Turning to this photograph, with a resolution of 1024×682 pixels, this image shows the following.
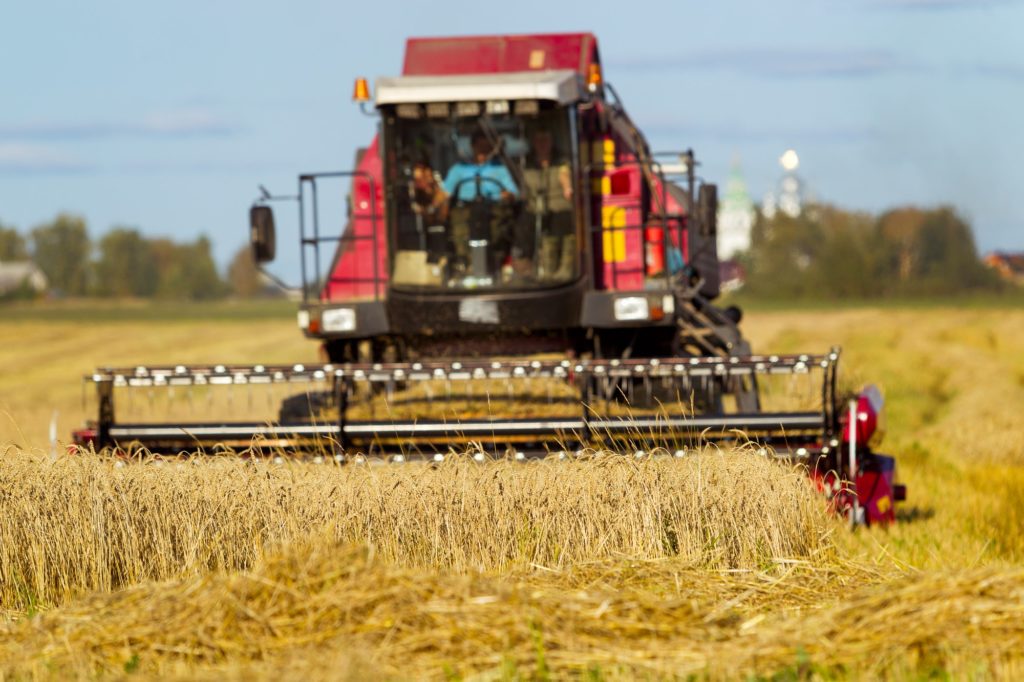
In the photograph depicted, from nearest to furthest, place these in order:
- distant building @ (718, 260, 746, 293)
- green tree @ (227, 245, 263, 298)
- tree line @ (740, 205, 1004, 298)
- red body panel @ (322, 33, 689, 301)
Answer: red body panel @ (322, 33, 689, 301)
distant building @ (718, 260, 746, 293)
tree line @ (740, 205, 1004, 298)
green tree @ (227, 245, 263, 298)

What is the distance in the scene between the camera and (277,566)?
5.13m

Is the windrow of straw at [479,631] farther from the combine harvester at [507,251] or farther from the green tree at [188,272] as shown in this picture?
the green tree at [188,272]

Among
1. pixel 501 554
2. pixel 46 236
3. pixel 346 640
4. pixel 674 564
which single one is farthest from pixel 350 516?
pixel 46 236

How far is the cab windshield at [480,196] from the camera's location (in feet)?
35.2

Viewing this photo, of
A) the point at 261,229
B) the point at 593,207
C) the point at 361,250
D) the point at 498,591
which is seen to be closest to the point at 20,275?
the point at 361,250

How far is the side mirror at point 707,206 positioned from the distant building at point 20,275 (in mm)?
102307

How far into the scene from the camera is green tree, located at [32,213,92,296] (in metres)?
125

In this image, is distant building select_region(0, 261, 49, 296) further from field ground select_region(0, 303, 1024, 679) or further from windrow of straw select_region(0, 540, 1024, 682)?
windrow of straw select_region(0, 540, 1024, 682)

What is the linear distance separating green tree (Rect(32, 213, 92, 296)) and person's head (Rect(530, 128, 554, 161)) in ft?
386

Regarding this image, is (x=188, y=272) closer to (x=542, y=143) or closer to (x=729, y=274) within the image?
(x=729, y=274)

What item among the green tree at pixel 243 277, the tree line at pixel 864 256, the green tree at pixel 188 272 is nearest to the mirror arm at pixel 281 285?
the tree line at pixel 864 256

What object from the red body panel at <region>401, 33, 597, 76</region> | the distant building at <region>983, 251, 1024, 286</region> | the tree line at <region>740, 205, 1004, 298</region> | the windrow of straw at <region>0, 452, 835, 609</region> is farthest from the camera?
the distant building at <region>983, 251, 1024, 286</region>

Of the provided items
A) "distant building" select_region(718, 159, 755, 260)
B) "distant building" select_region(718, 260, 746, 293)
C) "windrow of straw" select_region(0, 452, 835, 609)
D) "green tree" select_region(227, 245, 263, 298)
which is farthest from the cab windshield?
"distant building" select_region(718, 159, 755, 260)

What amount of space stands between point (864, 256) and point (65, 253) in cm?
7113
